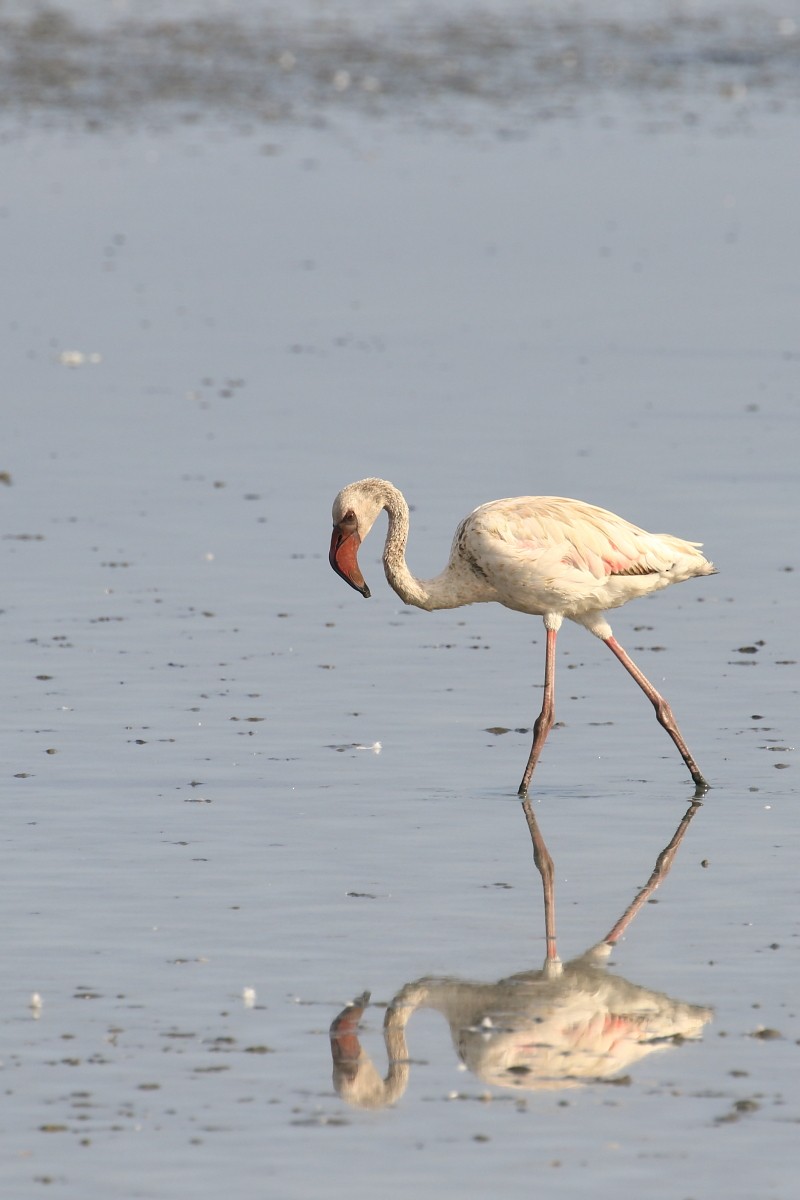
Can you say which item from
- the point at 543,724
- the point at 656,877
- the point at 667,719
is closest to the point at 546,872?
the point at 656,877

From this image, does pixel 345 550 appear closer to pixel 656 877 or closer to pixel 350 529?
pixel 350 529

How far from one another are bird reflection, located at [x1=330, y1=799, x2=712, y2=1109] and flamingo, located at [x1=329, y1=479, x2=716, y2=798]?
3075 millimetres

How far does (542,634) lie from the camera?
15797mm

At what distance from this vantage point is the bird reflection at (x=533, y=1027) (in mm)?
8586

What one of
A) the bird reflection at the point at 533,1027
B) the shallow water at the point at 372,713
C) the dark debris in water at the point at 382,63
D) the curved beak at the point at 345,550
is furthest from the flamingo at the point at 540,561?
the dark debris in water at the point at 382,63

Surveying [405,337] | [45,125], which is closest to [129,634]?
[405,337]

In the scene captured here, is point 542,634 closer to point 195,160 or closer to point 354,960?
point 354,960

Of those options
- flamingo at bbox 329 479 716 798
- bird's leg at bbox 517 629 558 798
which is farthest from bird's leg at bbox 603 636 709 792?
bird's leg at bbox 517 629 558 798

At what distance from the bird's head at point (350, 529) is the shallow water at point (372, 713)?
3.06 feet

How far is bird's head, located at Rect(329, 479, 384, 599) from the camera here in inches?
507

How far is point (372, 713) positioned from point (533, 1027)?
4789 mm

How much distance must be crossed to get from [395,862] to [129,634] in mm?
4610

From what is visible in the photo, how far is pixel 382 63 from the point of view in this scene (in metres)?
51.9

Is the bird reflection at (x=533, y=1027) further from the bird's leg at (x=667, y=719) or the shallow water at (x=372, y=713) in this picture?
the bird's leg at (x=667, y=719)
